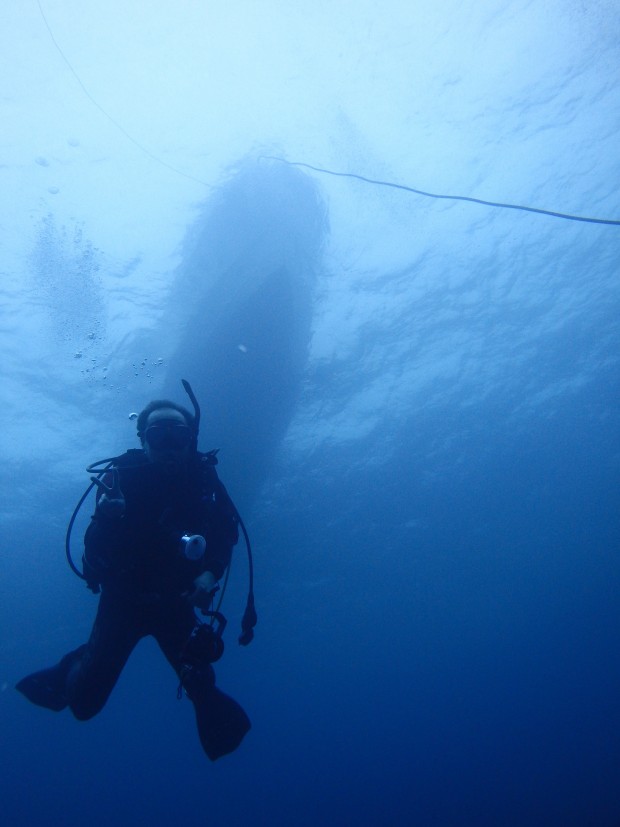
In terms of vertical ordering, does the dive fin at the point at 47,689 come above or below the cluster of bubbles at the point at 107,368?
below

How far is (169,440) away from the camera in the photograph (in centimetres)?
447

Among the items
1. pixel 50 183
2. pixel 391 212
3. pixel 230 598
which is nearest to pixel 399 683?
pixel 230 598

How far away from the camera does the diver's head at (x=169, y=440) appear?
447cm

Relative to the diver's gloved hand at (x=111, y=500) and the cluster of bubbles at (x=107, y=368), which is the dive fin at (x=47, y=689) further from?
the cluster of bubbles at (x=107, y=368)

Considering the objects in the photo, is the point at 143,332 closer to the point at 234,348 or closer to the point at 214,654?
the point at 234,348

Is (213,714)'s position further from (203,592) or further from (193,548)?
(193,548)

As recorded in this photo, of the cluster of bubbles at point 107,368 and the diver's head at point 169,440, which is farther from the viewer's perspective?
the cluster of bubbles at point 107,368

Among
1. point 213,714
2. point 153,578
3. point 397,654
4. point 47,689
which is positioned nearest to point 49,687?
point 47,689

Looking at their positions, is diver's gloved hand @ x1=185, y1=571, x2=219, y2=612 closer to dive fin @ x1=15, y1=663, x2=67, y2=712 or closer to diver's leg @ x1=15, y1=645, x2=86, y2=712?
diver's leg @ x1=15, y1=645, x2=86, y2=712

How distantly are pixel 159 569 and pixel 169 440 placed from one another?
1281mm

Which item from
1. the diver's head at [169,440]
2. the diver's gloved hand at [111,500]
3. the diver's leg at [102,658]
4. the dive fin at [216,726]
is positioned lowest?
the dive fin at [216,726]

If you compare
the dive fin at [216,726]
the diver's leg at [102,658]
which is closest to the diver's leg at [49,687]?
the diver's leg at [102,658]

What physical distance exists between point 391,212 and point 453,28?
4453 mm

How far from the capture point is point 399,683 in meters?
56.5
